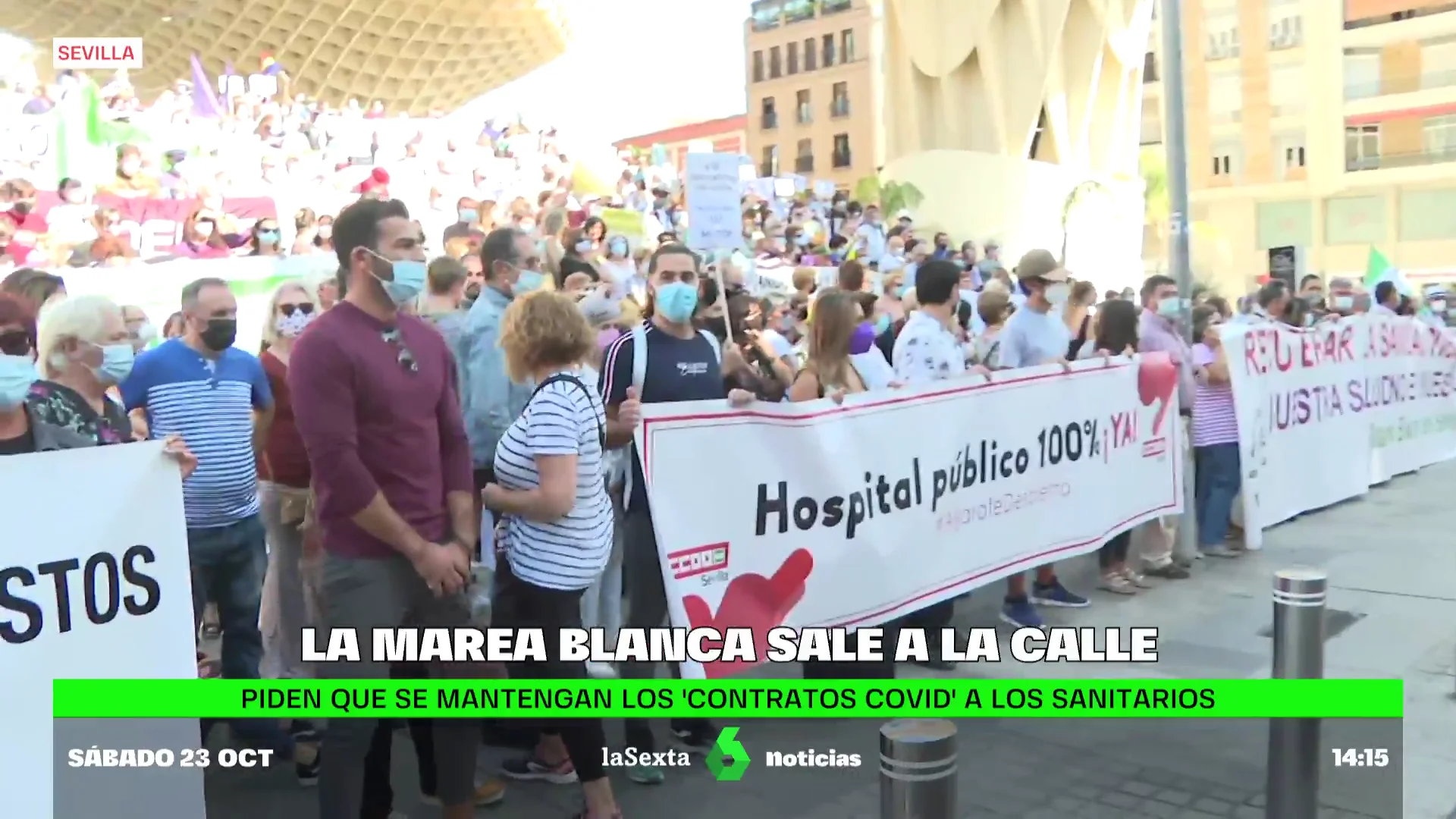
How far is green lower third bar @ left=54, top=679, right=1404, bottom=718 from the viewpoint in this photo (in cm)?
345

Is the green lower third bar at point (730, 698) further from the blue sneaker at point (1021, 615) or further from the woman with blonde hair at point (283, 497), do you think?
the blue sneaker at point (1021, 615)

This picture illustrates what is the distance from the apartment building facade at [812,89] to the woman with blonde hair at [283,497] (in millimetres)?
64531

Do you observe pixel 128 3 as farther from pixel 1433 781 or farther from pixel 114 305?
pixel 1433 781

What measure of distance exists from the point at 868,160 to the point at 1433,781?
6728cm

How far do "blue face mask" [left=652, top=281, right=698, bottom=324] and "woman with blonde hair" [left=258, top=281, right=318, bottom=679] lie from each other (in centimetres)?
142

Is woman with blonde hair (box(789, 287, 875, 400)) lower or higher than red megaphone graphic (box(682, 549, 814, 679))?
higher

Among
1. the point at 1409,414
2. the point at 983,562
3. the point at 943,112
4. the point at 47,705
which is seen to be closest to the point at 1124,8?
the point at 943,112

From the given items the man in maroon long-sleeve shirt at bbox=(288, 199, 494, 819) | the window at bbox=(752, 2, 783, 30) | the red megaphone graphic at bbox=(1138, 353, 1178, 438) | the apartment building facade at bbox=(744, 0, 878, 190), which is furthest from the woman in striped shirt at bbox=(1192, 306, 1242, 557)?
the window at bbox=(752, 2, 783, 30)

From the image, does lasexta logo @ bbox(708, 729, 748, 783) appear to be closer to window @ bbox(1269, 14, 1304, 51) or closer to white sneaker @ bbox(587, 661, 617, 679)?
white sneaker @ bbox(587, 661, 617, 679)

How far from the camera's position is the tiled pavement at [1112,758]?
4.17 m

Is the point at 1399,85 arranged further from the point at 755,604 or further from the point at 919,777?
the point at 919,777

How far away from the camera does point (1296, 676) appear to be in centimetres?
384

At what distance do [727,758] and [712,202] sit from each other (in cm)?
371

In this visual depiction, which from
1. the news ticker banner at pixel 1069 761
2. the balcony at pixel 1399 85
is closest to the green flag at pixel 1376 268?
the news ticker banner at pixel 1069 761
